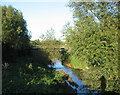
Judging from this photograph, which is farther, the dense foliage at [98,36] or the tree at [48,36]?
the tree at [48,36]

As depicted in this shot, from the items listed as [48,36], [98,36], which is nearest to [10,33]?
[48,36]

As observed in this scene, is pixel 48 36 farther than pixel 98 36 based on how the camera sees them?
Yes

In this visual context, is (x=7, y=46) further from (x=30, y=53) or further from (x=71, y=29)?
(x=71, y=29)

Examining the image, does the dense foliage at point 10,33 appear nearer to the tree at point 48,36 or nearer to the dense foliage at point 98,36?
the tree at point 48,36

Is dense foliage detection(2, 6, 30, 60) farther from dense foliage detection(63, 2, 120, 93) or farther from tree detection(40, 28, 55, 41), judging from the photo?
dense foliage detection(63, 2, 120, 93)

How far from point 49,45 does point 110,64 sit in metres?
9.78

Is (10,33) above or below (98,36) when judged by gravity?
above

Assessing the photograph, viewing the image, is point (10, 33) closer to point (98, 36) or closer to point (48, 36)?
point (48, 36)

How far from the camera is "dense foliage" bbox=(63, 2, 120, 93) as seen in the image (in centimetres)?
347

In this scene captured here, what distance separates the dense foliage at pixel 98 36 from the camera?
11.4 ft

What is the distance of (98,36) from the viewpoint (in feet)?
12.0

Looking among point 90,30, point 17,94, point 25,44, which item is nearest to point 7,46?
point 25,44

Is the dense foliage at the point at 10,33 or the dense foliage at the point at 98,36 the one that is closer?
the dense foliage at the point at 98,36

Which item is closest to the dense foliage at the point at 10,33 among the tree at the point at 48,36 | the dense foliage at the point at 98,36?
the tree at the point at 48,36
